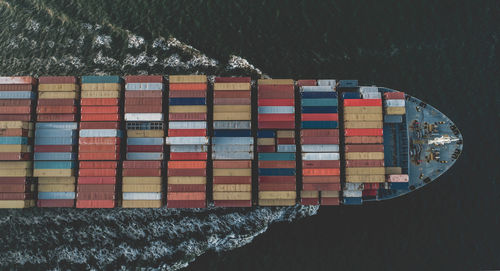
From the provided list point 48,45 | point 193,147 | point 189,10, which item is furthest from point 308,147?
point 48,45

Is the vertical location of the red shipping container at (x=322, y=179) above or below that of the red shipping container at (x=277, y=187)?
above

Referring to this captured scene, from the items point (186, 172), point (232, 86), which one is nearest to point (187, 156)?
point (186, 172)

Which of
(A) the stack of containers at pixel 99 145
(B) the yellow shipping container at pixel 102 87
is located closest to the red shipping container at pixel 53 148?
(A) the stack of containers at pixel 99 145

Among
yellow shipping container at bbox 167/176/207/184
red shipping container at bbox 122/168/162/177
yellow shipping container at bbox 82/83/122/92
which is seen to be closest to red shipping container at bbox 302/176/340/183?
yellow shipping container at bbox 167/176/207/184

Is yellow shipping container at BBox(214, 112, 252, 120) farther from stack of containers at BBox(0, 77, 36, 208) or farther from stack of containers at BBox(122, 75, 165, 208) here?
stack of containers at BBox(0, 77, 36, 208)

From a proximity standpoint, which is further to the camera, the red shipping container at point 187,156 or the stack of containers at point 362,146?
the red shipping container at point 187,156

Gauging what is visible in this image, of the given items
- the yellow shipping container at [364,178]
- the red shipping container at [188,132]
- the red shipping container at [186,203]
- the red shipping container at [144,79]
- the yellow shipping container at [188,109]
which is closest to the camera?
the red shipping container at [186,203]

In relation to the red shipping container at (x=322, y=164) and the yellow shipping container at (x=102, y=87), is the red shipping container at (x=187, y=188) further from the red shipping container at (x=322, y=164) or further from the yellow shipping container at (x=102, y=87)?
the yellow shipping container at (x=102, y=87)
